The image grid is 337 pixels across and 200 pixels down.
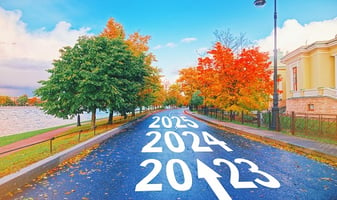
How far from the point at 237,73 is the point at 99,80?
11.6 meters

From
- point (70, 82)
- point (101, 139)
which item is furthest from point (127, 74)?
point (101, 139)

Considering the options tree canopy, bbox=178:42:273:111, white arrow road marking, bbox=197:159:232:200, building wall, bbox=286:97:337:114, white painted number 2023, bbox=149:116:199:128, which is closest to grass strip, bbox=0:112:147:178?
white arrow road marking, bbox=197:159:232:200

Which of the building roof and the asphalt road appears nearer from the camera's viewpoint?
the asphalt road

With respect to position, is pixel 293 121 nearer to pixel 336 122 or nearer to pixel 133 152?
pixel 336 122

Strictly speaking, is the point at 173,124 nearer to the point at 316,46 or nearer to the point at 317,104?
the point at 317,104

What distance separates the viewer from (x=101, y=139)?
39.1 feet

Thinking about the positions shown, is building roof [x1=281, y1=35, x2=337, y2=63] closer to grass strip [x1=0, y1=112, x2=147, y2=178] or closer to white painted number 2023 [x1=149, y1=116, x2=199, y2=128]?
white painted number 2023 [x1=149, y1=116, x2=199, y2=128]

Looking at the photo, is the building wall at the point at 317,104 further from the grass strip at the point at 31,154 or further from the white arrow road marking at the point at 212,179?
the grass strip at the point at 31,154

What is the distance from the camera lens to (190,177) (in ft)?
18.2

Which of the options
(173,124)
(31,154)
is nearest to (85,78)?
(31,154)

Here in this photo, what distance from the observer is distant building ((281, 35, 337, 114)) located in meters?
22.2

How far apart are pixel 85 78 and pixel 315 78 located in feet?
80.4

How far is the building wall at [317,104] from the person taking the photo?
70.1 ft

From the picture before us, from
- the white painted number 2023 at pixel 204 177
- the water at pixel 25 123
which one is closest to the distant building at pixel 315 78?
the white painted number 2023 at pixel 204 177
